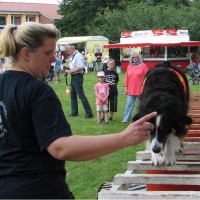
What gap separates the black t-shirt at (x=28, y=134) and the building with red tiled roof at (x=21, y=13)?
61207mm

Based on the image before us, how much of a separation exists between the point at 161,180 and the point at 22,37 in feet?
7.53

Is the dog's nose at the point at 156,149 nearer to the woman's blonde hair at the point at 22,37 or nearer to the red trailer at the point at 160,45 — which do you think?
the woman's blonde hair at the point at 22,37

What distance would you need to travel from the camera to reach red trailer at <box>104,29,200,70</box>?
106 ft

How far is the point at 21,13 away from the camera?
63125 millimetres

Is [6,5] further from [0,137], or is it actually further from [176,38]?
[0,137]

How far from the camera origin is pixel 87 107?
11789 mm

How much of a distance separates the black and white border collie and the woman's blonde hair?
248 cm

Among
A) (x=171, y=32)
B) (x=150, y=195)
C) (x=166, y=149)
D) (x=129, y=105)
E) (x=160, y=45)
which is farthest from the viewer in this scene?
(x=171, y=32)

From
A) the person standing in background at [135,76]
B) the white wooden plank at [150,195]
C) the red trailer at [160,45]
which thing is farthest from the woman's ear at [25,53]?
the red trailer at [160,45]

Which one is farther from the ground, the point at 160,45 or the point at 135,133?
the point at 160,45

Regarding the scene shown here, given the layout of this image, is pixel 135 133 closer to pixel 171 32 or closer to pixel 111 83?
pixel 111 83

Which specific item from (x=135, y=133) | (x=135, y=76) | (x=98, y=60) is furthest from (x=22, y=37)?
(x=98, y=60)

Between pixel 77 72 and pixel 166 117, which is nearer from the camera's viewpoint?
pixel 166 117

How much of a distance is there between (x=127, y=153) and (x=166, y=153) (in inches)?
107
